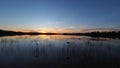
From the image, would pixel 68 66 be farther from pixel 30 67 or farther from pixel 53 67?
pixel 30 67

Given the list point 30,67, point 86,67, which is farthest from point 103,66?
point 30,67

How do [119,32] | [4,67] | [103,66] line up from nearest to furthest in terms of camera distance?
1. [4,67]
2. [103,66]
3. [119,32]

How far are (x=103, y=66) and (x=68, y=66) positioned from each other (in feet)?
7.83

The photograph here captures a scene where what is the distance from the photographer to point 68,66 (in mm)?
10844

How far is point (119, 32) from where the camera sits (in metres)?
89.2

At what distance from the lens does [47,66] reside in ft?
35.1

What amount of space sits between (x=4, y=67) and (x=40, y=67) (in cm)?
229

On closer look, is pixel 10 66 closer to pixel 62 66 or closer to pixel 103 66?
pixel 62 66

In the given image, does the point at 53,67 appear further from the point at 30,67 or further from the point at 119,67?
the point at 119,67

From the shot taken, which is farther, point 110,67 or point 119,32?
point 119,32

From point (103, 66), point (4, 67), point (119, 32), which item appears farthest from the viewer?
point (119, 32)

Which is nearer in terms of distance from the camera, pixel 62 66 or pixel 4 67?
pixel 4 67

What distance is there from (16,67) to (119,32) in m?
87.1

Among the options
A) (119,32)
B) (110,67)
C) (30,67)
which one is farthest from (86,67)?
(119,32)
